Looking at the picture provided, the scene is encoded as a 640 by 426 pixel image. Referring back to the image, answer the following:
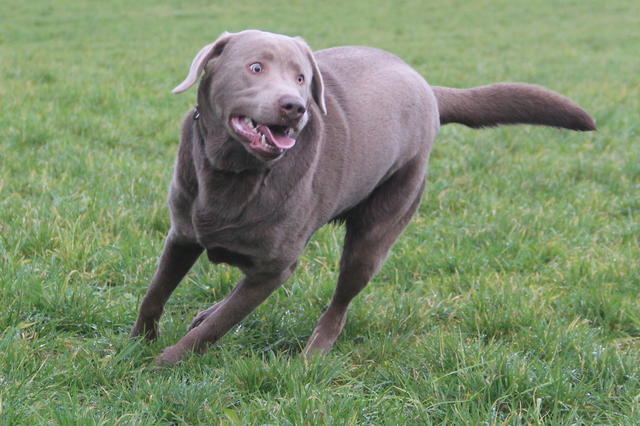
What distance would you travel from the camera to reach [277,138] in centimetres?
241

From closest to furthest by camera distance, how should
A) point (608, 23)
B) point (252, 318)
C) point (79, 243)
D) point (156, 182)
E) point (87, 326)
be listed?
point (87, 326)
point (252, 318)
point (79, 243)
point (156, 182)
point (608, 23)

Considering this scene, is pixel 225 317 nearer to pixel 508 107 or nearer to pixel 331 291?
pixel 331 291

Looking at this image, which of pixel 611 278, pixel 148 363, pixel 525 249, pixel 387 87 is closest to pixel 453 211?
pixel 525 249

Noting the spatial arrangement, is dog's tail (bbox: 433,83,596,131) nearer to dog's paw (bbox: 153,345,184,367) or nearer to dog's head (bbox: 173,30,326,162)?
dog's head (bbox: 173,30,326,162)

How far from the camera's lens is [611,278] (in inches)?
149

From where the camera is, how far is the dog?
2.49 meters

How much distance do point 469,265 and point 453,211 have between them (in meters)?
0.86

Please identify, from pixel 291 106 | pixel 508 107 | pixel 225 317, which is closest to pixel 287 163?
pixel 291 106

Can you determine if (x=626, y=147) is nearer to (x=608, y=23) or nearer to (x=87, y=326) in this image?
(x=87, y=326)

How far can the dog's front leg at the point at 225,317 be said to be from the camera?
2.83m

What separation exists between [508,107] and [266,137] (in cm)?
150

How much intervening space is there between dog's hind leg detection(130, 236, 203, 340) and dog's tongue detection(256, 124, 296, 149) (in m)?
0.73

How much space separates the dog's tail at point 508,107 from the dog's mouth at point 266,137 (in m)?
1.28

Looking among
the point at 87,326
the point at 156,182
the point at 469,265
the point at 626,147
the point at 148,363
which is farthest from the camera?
the point at 626,147
